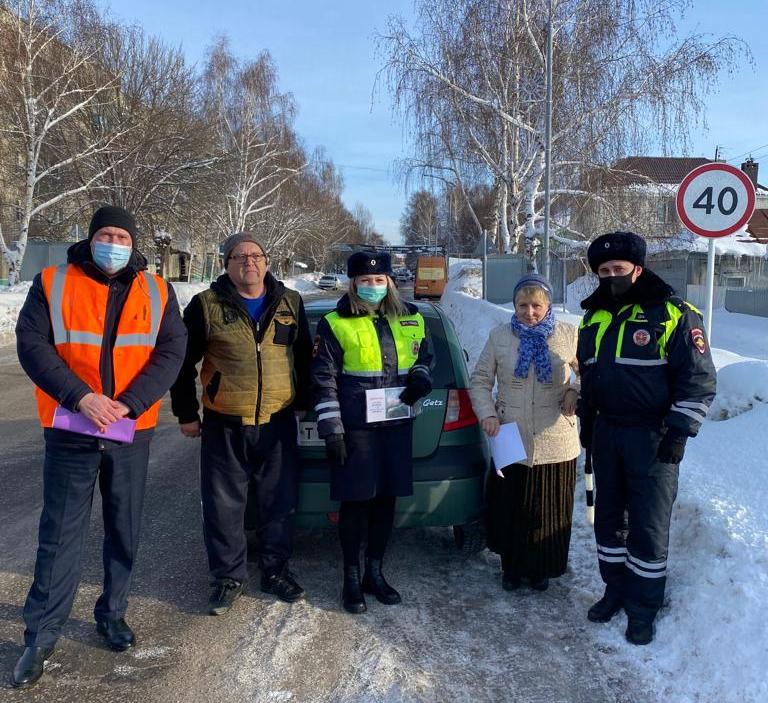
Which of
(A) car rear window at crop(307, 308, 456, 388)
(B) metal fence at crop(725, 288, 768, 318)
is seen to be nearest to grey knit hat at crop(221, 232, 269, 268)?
(A) car rear window at crop(307, 308, 456, 388)

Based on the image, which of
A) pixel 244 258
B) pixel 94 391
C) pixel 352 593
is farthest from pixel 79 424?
pixel 352 593

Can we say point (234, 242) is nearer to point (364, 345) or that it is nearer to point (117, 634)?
point (364, 345)

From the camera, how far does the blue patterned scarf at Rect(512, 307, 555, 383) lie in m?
3.37

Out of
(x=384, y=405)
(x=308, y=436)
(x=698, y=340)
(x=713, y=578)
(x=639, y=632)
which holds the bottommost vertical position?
(x=639, y=632)

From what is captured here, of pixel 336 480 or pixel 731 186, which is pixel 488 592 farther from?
pixel 731 186

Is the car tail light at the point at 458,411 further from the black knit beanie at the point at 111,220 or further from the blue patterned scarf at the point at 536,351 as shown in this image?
the black knit beanie at the point at 111,220

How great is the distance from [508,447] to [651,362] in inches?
33.2

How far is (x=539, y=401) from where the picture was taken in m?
3.41

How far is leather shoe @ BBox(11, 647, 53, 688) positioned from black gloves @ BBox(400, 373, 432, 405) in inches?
77.3

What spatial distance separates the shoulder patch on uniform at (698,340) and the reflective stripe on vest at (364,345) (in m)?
1.35

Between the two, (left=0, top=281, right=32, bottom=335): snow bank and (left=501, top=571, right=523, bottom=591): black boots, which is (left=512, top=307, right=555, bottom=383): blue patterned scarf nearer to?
(left=501, top=571, right=523, bottom=591): black boots

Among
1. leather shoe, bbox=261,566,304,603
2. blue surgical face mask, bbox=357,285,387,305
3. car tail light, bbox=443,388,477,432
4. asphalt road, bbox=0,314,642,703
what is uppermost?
blue surgical face mask, bbox=357,285,387,305

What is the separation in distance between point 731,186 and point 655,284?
125 inches

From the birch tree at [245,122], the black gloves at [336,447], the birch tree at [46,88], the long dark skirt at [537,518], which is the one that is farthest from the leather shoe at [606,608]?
the birch tree at [245,122]
